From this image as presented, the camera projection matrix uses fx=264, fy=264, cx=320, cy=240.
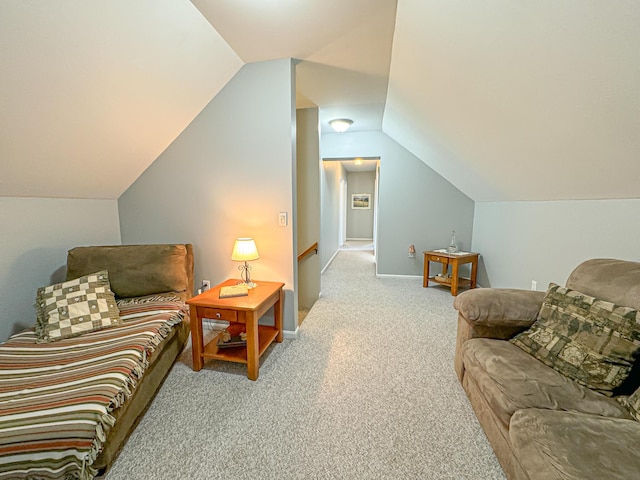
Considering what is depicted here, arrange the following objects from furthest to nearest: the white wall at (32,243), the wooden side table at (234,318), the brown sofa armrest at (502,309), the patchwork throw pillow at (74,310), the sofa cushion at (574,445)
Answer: the white wall at (32,243)
the wooden side table at (234,318)
the patchwork throw pillow at (74,310)
the brown sofa armrest at (502,309)
the sofa cushion at (574,445)

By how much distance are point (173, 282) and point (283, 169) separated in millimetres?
1329

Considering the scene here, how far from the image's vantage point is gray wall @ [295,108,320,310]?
312cm

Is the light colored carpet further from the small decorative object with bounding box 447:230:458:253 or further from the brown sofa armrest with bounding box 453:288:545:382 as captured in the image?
the small decorative object with bounding box 447:230:458:253

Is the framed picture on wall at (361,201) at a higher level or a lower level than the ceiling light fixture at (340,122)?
lower

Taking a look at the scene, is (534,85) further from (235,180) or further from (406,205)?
(406,205)

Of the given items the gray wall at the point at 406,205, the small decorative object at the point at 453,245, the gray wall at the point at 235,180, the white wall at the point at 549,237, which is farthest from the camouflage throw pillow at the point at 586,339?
the gray wall at the point at 406,205

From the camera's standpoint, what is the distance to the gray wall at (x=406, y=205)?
159 inches

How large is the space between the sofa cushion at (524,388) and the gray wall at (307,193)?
80.7 inches

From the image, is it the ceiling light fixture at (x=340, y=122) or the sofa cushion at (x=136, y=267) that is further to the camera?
the ceiling light fixture at (x=340, y=122)

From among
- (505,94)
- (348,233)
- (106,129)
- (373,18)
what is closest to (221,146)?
(106,129)

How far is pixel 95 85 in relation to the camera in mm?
1679

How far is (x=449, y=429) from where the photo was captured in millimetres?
1437

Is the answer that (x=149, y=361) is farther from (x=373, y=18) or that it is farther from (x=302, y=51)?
(x=373, y=18)

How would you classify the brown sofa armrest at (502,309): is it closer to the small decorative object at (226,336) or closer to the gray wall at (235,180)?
the gray wall at (235,180)
